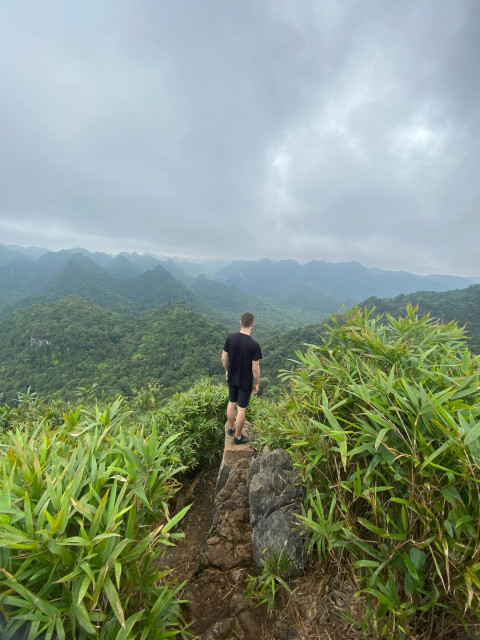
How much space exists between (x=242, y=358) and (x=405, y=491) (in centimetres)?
206

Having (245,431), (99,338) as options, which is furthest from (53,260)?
(245,431)

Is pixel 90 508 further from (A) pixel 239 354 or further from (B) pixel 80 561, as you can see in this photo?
A: (A) pixel 239 354

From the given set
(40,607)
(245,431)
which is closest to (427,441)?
(40,607)

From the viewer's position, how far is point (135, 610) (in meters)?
1.36

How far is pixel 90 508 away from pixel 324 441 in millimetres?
1562

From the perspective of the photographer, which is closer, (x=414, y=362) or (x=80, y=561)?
(x=80, y=561)

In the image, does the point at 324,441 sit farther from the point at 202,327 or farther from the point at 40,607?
the point at 202,327

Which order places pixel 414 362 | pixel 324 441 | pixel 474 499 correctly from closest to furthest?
pixel 474 499 < pixel 324 441 < pixel 414 362

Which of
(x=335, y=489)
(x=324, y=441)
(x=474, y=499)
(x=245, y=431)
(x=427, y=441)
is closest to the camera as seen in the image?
(x=474, y=499)

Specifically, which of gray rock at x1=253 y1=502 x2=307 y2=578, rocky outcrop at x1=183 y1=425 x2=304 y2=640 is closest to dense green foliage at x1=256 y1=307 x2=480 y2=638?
gray rock at x1=253 y1=502 x2=307 y2=578

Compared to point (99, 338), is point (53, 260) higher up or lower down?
higher up

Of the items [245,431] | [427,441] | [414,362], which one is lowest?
[245,431]

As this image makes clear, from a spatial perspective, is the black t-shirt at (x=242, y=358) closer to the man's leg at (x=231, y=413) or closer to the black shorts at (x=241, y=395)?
the black shorts at (x=241, y=395)

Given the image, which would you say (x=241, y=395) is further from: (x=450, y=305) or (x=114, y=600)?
(x=450, y=305)
